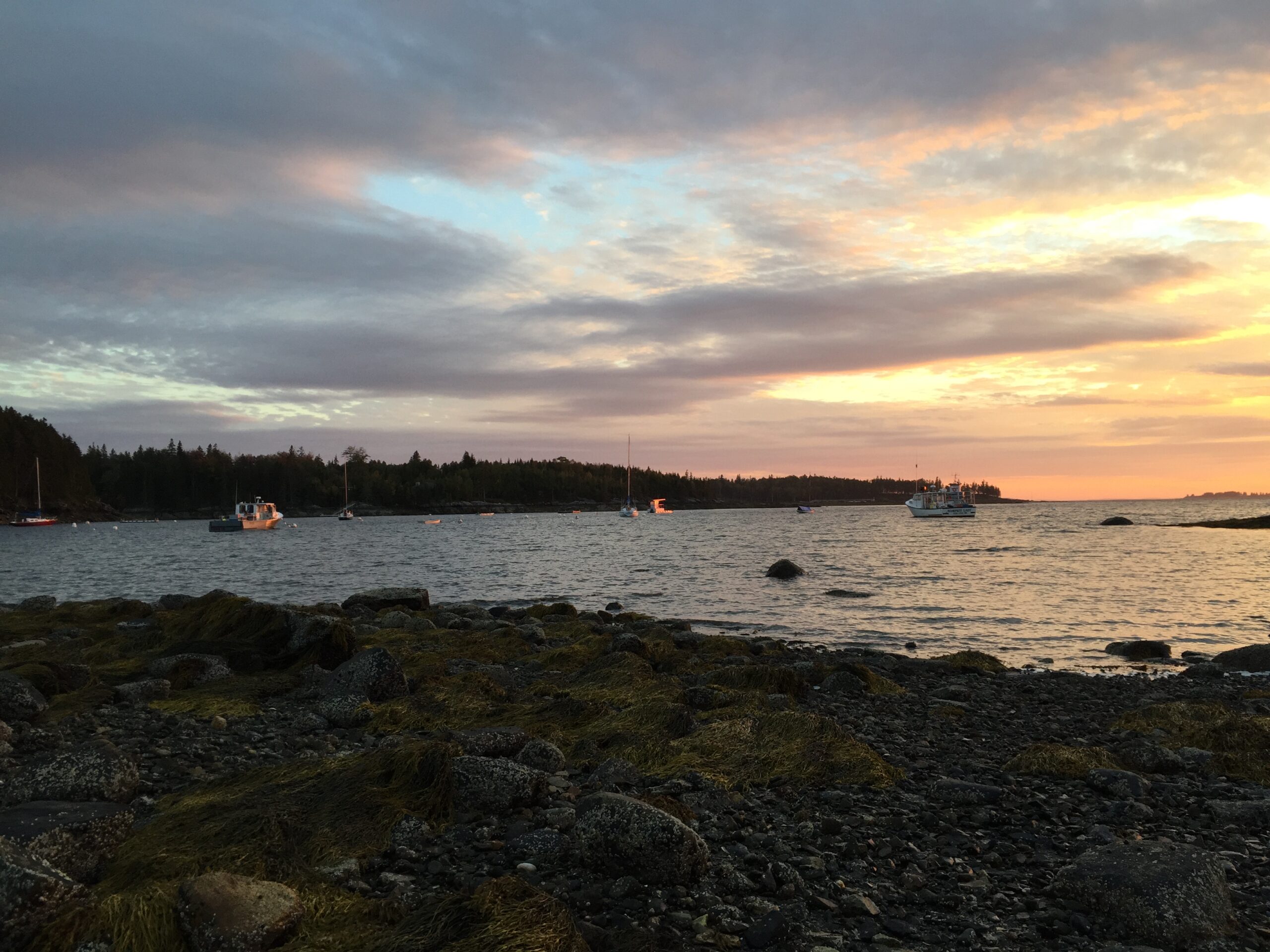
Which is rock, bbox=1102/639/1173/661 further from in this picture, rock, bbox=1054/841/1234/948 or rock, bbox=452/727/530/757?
rock, bbox=452/727/530/757

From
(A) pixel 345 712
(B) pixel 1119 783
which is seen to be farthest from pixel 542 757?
(B) pixel 1119 783

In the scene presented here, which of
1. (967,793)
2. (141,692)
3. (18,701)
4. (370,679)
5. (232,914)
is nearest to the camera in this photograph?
(232,914)

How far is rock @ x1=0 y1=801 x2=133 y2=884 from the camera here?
4867 millimetres

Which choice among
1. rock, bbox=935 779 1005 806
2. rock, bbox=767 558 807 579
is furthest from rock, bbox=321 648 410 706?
rock, bbox=767 558 807 579

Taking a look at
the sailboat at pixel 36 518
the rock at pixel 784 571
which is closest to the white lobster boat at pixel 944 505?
the rock at pixel 784 571

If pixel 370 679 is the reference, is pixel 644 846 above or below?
above

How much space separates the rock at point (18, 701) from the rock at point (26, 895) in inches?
273

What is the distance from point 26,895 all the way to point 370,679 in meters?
6.84

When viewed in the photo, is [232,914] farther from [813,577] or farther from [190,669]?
[813,577]

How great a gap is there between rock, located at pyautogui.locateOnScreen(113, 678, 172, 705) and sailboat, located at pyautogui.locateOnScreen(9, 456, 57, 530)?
150132 mm

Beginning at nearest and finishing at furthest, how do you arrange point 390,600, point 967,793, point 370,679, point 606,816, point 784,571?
point 606,816
point 967,793
point 370,679
point 390,600
point 784,571

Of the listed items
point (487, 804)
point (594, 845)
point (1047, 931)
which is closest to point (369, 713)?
point (487, 804)

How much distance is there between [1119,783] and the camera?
7297 millimetres

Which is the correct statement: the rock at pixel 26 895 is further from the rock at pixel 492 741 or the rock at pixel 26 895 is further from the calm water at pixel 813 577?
the calm water at pixel 813 577
